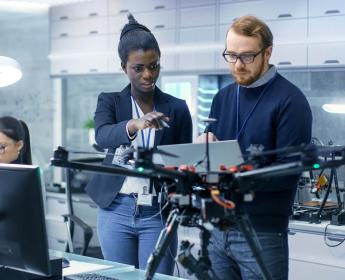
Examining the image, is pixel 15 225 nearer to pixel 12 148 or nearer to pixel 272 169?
pixel 272 169

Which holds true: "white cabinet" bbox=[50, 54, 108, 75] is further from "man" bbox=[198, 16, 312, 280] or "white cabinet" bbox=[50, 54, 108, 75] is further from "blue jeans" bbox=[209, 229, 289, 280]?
"blue jeans" bbox=[209, 229, 289, 280]

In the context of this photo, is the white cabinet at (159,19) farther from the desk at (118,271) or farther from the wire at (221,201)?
the wire at (221,201)

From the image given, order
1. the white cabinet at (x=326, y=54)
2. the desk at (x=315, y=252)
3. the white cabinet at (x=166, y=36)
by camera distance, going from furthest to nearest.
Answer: the white cabinet at (x=166, y=36) < the white cabinet at (x=326, y=54) < the desk at (x=315, y=252)

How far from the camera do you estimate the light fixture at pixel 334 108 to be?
4.83 meters

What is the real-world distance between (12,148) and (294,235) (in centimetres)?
201

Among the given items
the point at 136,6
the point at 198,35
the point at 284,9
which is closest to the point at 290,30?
the point at 284,9

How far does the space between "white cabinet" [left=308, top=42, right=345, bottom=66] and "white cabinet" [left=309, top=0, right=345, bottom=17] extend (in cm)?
23

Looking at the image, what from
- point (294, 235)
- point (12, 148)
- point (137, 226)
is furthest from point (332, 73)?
point (137, 226)

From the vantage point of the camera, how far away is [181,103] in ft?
8.20

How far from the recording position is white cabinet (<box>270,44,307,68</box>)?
4.72 metres

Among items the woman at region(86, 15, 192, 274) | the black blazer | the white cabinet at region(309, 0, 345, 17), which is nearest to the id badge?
the woman at region(86, 15, 192, 274)

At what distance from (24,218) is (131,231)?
2.26 feet

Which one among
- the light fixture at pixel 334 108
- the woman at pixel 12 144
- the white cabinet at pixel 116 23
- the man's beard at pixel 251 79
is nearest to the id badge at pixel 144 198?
the man's beard at pixel 251 79

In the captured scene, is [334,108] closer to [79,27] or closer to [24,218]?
[79,27]
